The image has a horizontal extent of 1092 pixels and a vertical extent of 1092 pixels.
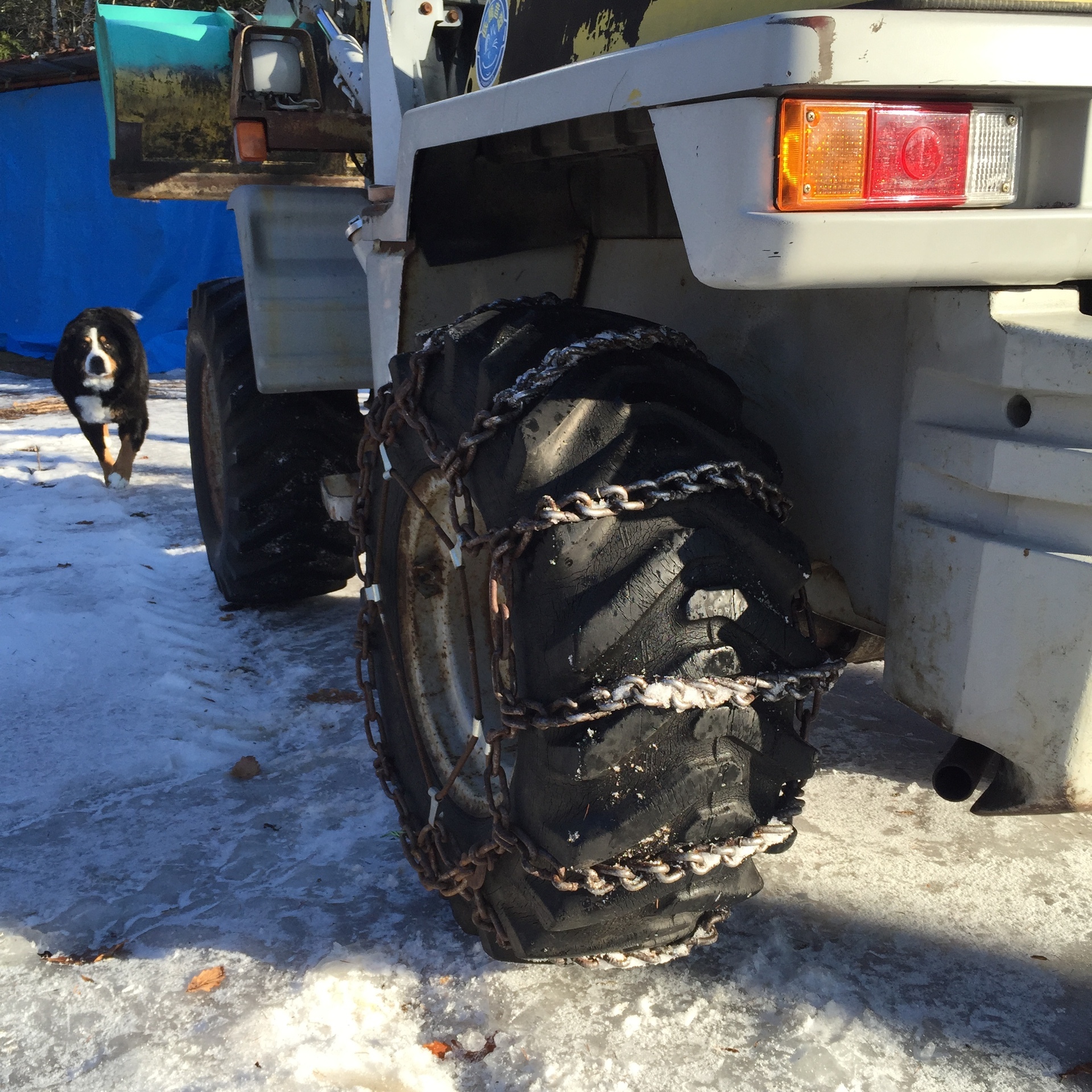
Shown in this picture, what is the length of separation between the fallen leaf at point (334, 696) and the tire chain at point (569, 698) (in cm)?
131

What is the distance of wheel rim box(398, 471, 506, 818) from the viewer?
7.04 ft

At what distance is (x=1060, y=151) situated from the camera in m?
1.28

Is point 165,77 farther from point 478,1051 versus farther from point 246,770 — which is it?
point 478,1051

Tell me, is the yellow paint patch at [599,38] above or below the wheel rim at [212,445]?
above

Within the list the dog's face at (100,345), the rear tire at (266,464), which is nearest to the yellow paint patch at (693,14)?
the rear tire at (266,464)

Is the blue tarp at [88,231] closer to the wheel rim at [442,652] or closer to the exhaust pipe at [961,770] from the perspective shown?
the wheel rim at [442,652]

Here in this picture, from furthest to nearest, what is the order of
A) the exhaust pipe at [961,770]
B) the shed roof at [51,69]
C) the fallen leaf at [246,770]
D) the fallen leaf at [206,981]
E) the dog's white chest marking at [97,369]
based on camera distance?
the shed roof at [51,69]
the dog's white chest marking at [97,369]
the fallen leaf at [246,770]
the fallen leaf at [206,981]
the exhaust pipe at [961,770]

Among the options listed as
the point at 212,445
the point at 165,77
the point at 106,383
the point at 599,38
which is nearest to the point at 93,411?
the point at 106,383

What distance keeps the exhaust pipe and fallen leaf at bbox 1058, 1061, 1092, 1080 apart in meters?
0.48

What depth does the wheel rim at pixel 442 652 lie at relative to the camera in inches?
84.5

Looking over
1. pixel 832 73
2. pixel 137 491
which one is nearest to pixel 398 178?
pixel 832 73

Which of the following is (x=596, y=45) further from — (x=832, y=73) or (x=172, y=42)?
(x=172, y=42)

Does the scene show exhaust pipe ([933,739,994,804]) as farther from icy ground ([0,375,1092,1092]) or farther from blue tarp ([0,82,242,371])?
blue tarp ([0,82,242,371])

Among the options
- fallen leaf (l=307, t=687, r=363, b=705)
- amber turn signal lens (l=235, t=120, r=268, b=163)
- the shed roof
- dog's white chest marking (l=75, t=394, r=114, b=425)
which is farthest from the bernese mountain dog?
the shed roof
